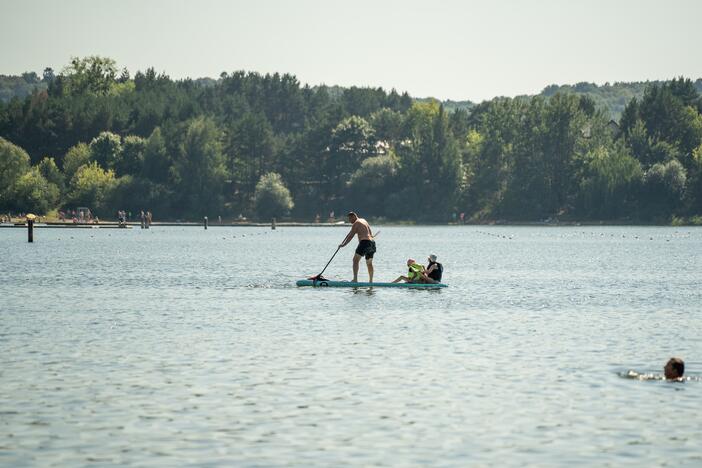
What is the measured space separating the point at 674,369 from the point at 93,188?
16541 cm

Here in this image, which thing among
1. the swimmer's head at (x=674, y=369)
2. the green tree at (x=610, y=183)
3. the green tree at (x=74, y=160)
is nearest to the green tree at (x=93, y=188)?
the green tree at (x=74, y=160)

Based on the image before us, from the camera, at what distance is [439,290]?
164 feet

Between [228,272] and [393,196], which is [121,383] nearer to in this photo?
[228,272]

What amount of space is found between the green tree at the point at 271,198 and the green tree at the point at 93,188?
22175mm

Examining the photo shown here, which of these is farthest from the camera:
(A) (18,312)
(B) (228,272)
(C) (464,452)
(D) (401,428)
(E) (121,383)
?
(B) (228,272)

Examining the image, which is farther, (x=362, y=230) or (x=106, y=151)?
(x=106, y=151)

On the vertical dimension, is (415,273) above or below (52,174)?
below

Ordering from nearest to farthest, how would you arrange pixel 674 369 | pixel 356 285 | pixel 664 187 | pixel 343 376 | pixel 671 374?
pixel 674 369 → pixel 671 374 → pixel 343 376 → pixel 356 285 → pixel 664 187

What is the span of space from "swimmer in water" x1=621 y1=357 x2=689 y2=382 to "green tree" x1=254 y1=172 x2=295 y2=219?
163482 millimetres

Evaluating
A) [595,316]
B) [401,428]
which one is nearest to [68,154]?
[595,316]

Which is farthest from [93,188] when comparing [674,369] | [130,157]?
[674,369]

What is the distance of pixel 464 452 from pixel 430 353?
35.7ft

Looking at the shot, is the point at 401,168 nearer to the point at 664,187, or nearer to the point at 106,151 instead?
the point at 664,187

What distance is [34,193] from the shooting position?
568 feet
